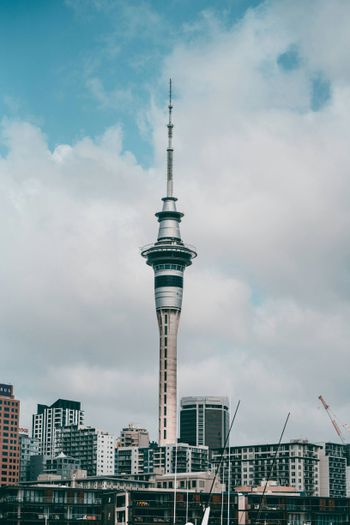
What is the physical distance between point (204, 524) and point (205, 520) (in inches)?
33.1

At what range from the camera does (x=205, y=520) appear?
11944 cm

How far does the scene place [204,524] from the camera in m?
120
